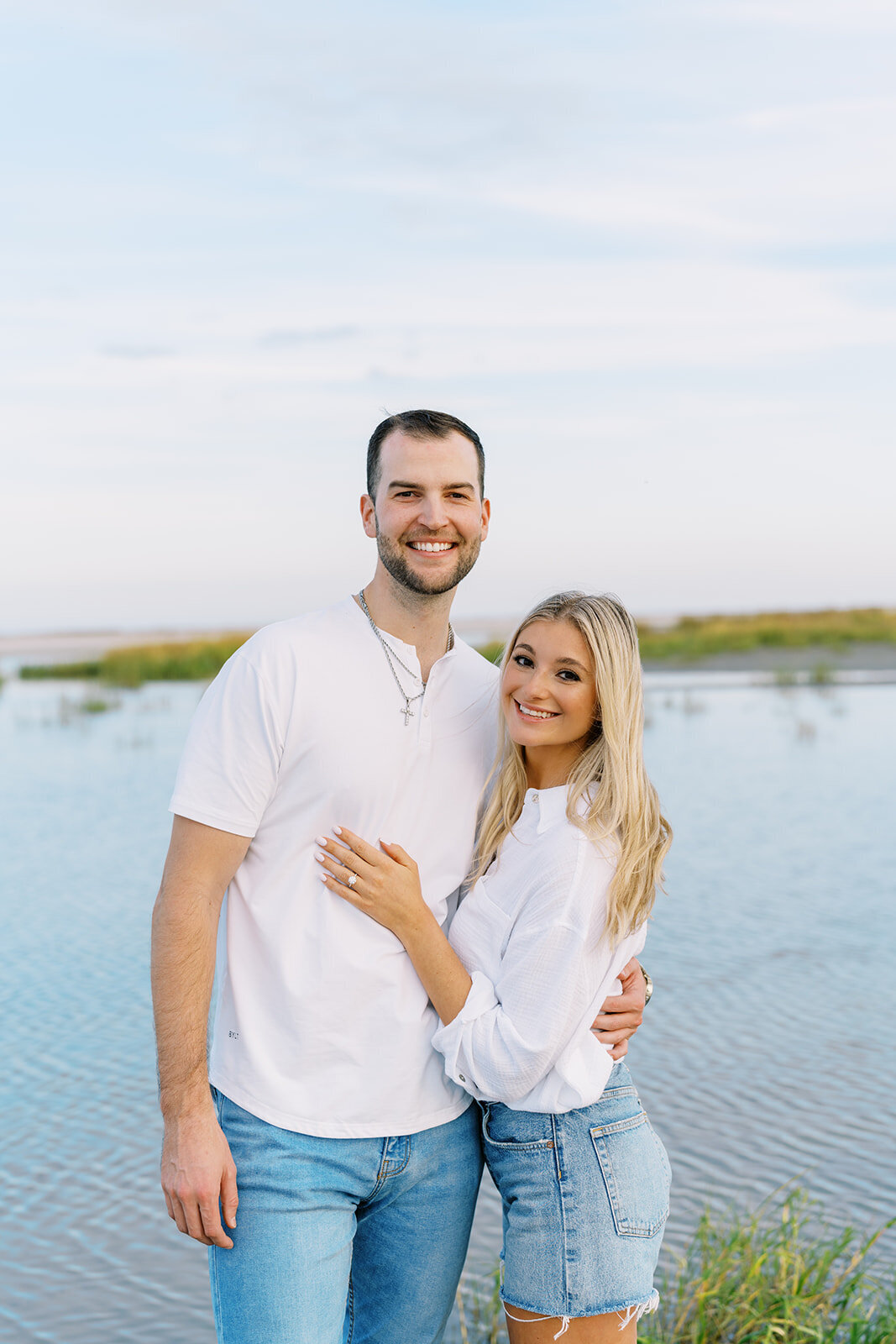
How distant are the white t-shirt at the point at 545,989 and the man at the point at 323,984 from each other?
0.36ft

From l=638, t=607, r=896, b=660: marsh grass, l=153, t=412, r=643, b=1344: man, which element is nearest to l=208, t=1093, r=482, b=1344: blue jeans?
l=153, t=412, r=643, b=1344: man

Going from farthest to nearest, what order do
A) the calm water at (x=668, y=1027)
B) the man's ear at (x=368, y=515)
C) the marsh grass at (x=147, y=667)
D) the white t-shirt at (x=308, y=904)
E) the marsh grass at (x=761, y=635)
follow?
1. the marsh grass at (x=761, y=635)
2. the marsh grass at (x=147, y=667)
3. the calm water at (x=668, y=1027)
4. the man's ear at (x=368, y=515)
5. the white t-shirt at (x=308, y=904)

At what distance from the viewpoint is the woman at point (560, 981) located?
2373 mm

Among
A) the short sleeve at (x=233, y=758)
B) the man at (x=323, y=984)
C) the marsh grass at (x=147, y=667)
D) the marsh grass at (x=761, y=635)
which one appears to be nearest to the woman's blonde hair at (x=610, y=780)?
the man at (x=323, y=984)

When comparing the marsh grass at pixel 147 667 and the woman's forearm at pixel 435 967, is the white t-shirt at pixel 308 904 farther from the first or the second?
the marsh grass at pixel 147 667

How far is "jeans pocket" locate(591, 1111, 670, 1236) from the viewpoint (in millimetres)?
2375

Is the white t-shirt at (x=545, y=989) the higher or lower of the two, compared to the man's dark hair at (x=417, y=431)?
lower

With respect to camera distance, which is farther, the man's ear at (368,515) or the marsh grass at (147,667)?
the marsh grass at (147,667)

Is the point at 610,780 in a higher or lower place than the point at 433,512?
lower

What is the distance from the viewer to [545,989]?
7.84 ft

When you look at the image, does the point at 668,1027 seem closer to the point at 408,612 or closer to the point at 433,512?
the point at 408,612

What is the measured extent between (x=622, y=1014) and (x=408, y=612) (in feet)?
3.19

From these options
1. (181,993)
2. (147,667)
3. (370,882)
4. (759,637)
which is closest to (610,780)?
(370,882)

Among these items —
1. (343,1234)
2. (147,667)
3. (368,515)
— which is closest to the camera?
(343,1234)
